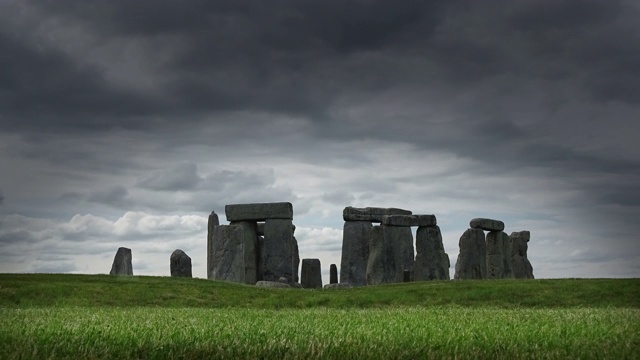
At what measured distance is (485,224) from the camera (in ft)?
118

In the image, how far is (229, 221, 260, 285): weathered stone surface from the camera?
113ft

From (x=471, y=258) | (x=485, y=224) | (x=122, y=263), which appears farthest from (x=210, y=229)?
(x=485, y=224)

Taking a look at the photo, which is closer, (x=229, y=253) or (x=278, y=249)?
(x=229, y=253)

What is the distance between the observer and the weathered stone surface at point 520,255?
40.0 meters

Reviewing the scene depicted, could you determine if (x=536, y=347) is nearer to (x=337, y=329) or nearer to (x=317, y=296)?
(x=337, y=329)

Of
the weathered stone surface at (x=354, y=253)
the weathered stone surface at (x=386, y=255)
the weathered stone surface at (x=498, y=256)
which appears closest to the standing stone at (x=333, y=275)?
the weathered stone surface at (x=354, y=253)

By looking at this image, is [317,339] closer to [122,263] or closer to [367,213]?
[122,263]

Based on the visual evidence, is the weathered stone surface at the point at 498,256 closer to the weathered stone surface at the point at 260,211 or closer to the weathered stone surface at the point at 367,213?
the weathered stone surface at the point at 367,213

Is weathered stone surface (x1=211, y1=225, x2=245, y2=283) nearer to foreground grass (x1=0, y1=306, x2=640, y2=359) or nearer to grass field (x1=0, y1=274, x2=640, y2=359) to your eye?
grass field (x1=0, y1=274, x2=640, y2=359)

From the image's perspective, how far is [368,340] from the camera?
8148mm

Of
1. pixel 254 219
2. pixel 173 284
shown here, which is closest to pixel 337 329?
pixel 173 284

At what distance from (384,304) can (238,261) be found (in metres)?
12.6

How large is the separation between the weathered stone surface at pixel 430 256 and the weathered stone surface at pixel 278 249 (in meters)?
6.08

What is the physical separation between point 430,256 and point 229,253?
379 inches
